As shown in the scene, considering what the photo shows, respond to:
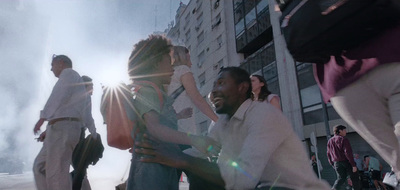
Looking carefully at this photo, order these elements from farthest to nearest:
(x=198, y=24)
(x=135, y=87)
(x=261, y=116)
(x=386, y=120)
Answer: (x=198, y=24), (x=135, y=87), (x=261, y=116), (x=386, y=120)

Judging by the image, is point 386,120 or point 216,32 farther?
point 216,32

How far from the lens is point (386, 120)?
1266 millimetres

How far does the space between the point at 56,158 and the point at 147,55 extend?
1.78m

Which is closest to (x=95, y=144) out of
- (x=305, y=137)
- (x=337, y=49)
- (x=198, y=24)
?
(x=337, y=49)

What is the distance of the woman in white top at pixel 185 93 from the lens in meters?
2.81

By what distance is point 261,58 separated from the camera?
66.4 feet

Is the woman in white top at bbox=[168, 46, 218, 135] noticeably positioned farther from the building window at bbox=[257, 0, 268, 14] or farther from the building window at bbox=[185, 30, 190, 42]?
the building window at bbox=[185, 30, 190, 42]

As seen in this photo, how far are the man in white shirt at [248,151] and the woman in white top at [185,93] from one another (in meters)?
0.82

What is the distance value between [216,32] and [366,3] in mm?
26980

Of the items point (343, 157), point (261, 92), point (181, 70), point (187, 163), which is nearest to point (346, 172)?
point (343, 157)

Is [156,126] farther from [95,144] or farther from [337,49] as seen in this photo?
[95,144]

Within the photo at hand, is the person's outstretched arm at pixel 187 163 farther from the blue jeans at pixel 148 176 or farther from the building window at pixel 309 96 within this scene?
the building window at pixel 309 96

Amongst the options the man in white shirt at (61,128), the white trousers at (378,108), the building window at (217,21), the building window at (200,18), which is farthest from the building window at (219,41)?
the white trousers at (378,108)

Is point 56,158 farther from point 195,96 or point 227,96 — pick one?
point 227,96
